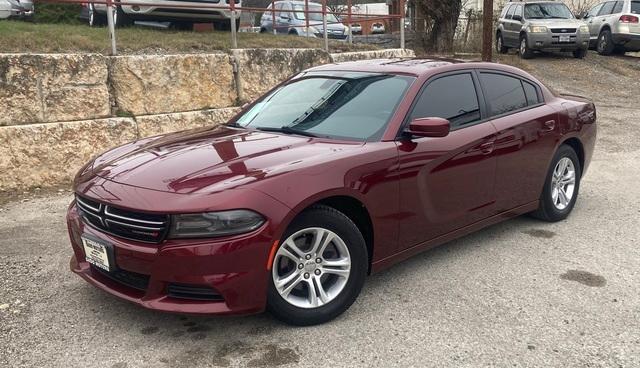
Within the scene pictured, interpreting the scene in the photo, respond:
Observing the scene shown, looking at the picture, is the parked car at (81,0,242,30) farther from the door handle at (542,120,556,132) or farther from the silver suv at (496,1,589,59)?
the silver suv at (496,1,589,59)

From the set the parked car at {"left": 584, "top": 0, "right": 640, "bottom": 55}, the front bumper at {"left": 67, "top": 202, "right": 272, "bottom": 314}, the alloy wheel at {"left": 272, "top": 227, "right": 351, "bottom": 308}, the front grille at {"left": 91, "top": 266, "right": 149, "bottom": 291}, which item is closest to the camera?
the front bumper at {"left": 67, "top": 202, "right": 272, "bottom": 314}

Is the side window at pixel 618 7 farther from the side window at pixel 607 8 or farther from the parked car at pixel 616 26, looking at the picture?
the side window at pixel 607 8

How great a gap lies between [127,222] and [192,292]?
0.52 meters

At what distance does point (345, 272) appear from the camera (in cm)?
355

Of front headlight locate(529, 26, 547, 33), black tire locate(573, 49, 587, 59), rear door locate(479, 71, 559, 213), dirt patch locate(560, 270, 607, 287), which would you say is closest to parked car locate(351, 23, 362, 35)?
front headlight locate(529, 26, 547, 33)

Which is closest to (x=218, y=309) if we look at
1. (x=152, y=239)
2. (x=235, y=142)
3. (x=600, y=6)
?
(x=152, y=239)

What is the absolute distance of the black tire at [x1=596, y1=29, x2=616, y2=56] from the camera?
19.0m

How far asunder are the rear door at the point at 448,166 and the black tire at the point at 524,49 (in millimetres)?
13859

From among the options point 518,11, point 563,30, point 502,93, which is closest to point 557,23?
point 563,30

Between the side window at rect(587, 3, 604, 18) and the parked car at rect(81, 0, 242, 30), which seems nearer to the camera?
the parked car at rect(81, 0, 242, 30)

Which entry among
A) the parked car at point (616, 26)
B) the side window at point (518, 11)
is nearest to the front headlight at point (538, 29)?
the side window at point (518, 11)

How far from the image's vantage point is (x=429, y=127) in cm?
380

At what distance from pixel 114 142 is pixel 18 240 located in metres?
2.26

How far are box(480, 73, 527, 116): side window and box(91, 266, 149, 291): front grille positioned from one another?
2.94 metres
